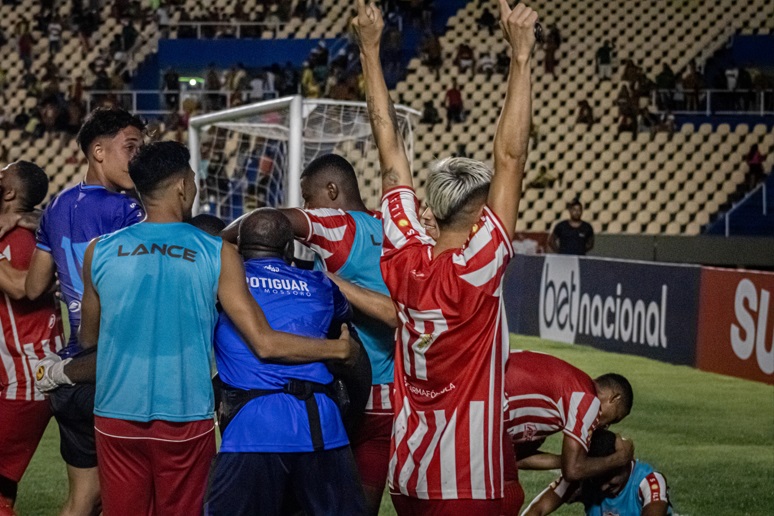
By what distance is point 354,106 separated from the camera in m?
14.4

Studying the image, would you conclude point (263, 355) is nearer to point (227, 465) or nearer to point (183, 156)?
point (227, 465)

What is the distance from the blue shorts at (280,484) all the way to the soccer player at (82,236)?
852 millimetres

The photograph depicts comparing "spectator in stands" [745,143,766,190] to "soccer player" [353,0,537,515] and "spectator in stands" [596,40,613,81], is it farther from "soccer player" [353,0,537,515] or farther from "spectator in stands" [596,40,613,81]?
"soccer player" [353,0,537,515]

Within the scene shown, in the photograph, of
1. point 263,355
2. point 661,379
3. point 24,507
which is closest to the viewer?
point 263,355

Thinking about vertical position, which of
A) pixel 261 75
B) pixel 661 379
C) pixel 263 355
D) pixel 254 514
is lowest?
pixel 661 379

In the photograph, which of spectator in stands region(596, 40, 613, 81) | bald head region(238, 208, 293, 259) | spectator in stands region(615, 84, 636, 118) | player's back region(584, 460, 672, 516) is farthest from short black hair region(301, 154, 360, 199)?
spectator in stands region(596, 40, 613, 81)

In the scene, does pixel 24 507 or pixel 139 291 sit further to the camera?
pixel 24 507

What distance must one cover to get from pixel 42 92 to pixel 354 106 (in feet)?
55.8

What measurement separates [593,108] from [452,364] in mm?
23254

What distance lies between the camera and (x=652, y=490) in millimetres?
5785

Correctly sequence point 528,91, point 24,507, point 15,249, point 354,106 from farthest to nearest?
point 354,106 < point 24,507 < point 15,249 < point 528,91

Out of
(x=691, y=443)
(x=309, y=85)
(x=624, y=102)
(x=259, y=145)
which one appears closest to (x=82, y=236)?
(x=691, y=443)

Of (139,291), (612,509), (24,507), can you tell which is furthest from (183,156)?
(24,507)

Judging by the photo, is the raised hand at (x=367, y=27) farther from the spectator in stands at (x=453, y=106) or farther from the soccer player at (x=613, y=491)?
the spectator in stands at (x=453, y=106)
